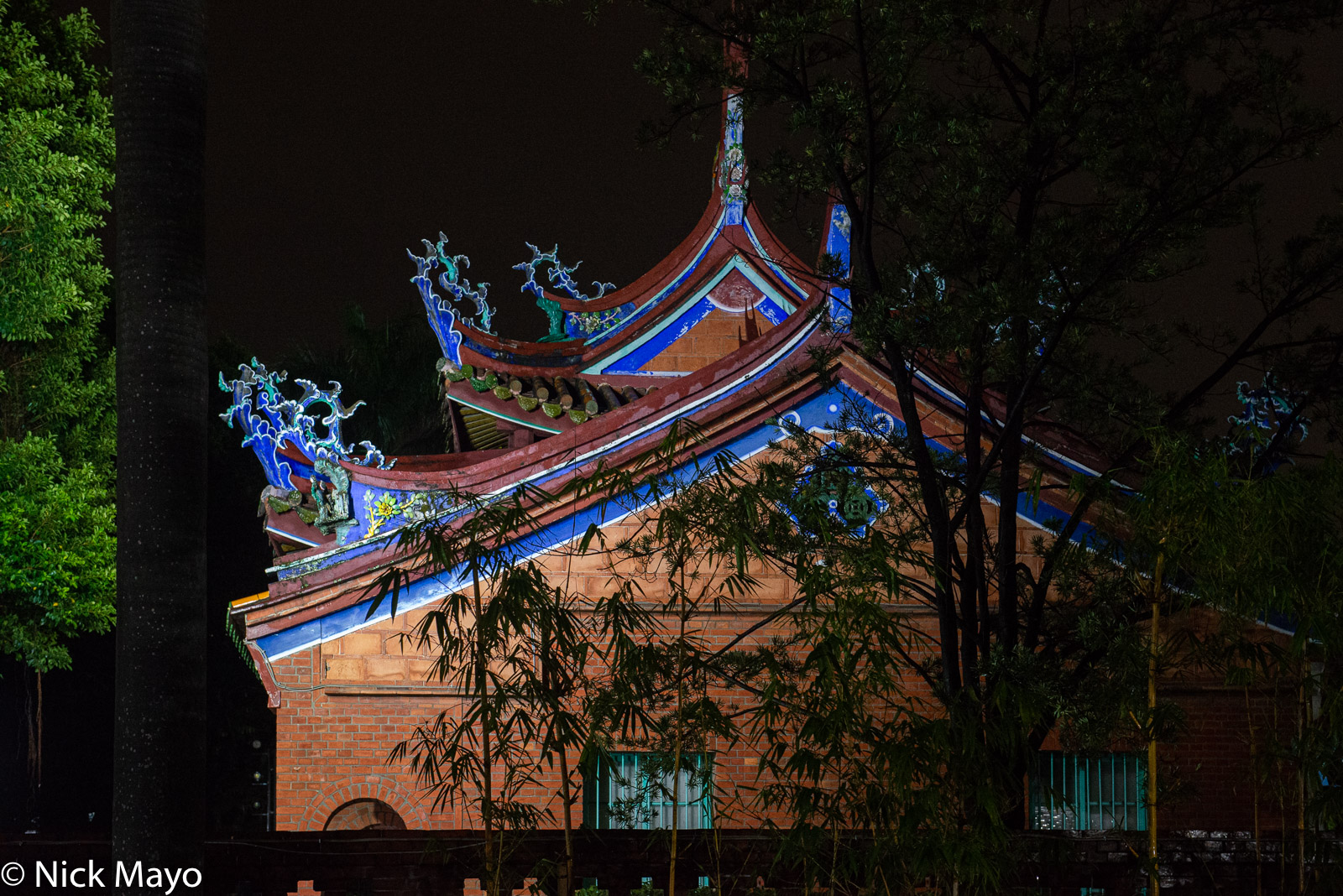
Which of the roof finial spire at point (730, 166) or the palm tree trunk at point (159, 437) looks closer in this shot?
the palm tree trunk at point (159, 437)

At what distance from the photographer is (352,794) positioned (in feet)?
25.9

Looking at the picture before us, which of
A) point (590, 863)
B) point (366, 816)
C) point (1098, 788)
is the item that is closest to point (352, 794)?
point (366, 816)

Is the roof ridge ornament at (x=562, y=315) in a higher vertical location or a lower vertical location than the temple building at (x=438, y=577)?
higher

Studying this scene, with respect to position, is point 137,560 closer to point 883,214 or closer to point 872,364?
point 883,214

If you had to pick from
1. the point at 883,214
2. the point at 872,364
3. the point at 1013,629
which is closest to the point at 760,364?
the point at 872,364

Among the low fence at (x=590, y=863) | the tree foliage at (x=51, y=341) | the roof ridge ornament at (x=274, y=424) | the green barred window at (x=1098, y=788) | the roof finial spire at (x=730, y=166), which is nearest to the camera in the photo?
the low fence at (x=590, y=863)

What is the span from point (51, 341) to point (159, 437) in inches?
422

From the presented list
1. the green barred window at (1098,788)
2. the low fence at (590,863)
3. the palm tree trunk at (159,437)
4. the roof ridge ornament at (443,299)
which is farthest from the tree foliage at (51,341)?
the green barred window at (1098,788)

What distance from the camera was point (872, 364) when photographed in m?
7.25

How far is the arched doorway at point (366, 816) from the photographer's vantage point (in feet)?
26.5

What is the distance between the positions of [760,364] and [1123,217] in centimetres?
279

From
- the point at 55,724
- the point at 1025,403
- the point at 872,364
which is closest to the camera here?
the point at 1025,403

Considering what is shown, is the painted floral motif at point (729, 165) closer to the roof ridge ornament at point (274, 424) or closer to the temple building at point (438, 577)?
the temple building at point (438, 577)

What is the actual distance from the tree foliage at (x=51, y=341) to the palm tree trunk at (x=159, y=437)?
8.47 meters
